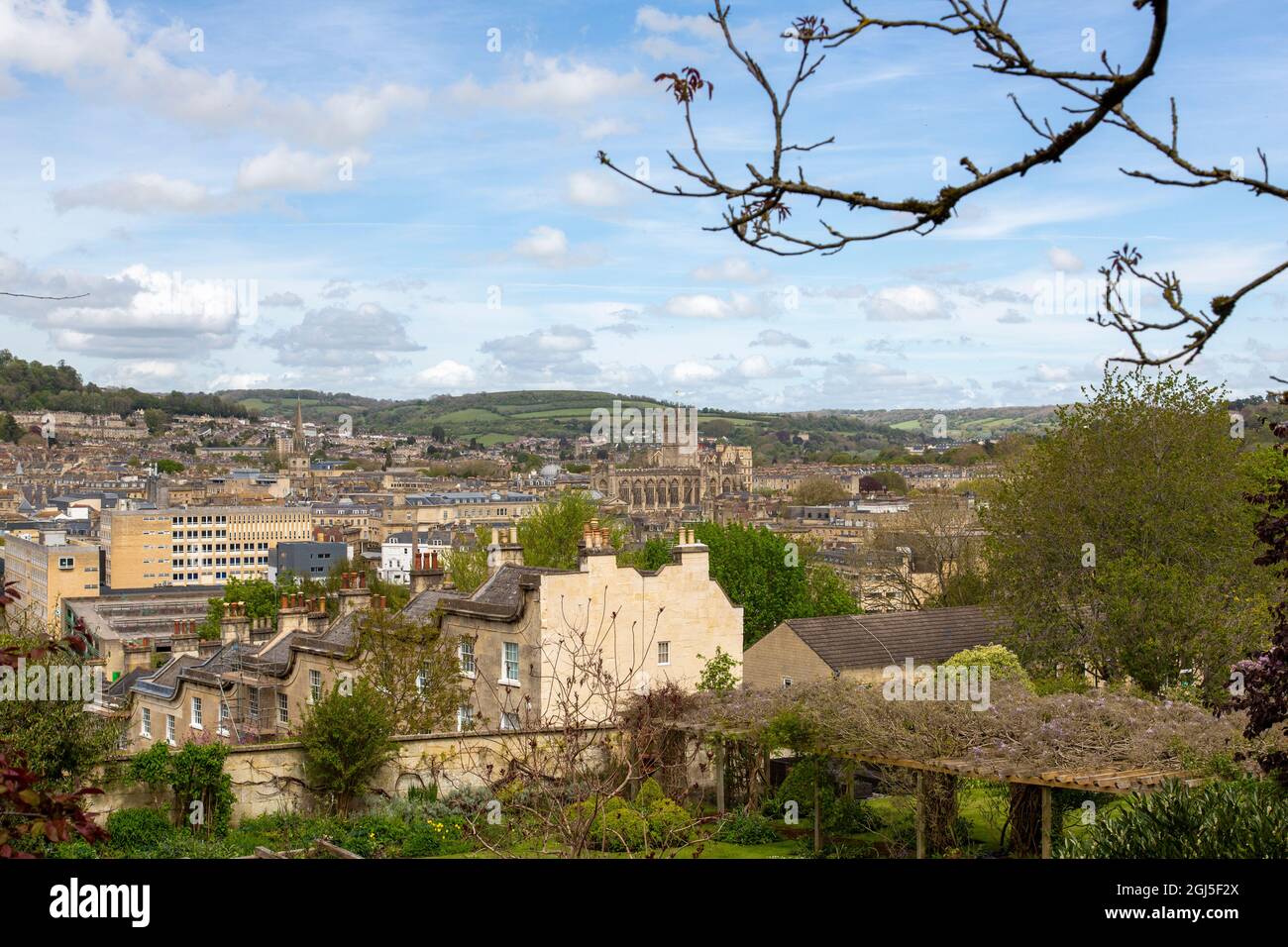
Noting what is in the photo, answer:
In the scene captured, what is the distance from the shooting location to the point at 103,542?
137375 millimetres

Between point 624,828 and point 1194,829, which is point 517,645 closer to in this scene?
point 624,828

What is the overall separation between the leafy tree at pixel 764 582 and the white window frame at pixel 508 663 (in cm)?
1927

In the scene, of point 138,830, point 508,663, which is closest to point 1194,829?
point 138,830

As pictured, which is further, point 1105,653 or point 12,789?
point 1105,653

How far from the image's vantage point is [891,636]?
32.3 m

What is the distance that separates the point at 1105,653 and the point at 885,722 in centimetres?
1163

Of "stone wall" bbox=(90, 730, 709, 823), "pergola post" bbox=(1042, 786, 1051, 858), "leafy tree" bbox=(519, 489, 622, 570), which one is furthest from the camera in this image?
"leafy tree" bbox=(519, 489, 622, 570)

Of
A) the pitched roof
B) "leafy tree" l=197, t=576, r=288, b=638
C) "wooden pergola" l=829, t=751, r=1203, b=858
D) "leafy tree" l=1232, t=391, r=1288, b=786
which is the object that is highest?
"leafy tree" l=1232, t=391, r=1288, b=786

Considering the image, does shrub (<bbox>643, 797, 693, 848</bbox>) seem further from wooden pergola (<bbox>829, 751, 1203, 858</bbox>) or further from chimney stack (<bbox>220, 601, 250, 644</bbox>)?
chimney stack (<bbox>220, 601, 250, 644</bbox>)

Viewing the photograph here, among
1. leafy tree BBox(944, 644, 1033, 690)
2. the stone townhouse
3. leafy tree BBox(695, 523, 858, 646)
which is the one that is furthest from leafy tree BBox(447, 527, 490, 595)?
leafy tree BBox(944, 644, 1033, 690)

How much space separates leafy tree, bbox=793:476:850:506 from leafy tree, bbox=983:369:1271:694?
145 meters

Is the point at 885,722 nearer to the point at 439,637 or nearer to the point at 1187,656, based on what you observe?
the point at 439,637

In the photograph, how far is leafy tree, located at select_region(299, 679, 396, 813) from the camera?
18.9 m
